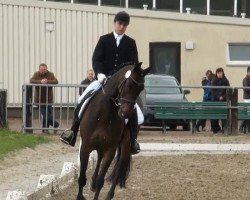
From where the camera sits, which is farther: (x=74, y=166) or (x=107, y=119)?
(x=74, y=166)

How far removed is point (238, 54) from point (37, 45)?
7521mm

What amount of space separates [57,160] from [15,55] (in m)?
16.9

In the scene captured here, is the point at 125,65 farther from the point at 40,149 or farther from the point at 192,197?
the point at 40,149

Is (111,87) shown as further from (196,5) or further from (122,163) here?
(196,5)

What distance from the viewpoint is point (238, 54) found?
3675 cm

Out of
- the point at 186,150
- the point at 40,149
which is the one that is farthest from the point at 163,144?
the point at 40,149

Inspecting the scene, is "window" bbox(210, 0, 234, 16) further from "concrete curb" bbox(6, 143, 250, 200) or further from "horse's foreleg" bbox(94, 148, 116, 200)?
"horse's foreleg" bbox(94, 148, 116, 200)

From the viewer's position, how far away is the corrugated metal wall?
116 ft

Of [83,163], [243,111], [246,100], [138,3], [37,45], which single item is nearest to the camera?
[83,163]

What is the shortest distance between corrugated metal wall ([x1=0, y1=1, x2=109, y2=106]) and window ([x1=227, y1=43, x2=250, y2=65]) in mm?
5375

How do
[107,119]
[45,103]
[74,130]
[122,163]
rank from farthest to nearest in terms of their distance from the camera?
[45,103] → [74,130] → [122,163] → [107,119]

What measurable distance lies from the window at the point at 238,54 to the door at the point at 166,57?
1914mm

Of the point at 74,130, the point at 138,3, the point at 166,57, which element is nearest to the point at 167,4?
the point at 138,3

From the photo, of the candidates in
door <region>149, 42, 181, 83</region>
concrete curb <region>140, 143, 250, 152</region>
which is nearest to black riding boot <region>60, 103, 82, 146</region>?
concrete curb <region>140, 143, 250, 152</region>
